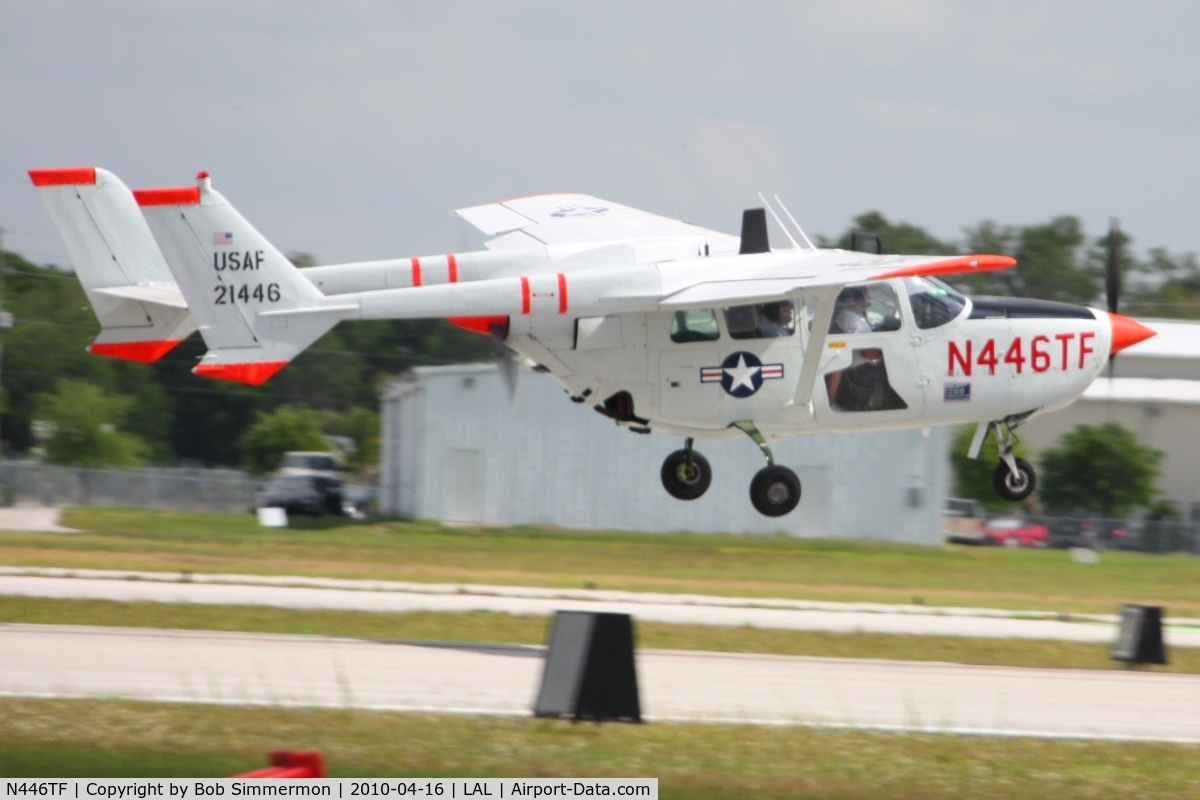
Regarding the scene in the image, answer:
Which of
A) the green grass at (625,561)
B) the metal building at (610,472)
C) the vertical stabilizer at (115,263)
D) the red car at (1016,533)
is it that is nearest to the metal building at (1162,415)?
the red car at (1016,533)

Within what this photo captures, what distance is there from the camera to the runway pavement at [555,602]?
79.1 ft

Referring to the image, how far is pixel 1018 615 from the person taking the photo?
91.2 ft

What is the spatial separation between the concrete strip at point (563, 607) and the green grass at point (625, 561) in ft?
12.2

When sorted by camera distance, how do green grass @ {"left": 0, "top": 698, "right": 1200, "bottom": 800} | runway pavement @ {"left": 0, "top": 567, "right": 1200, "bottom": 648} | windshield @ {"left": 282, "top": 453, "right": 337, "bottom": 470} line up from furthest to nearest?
windshield @ {"left": 282, "top": 453, "right": 337, "bottom": 470}, runway pavement @ {"left": 0, "top": 567, "right": 1200, "bottom": 648}, green grass @ {"left": 0, "top": 698, "right": 1200, "bottom": 800}

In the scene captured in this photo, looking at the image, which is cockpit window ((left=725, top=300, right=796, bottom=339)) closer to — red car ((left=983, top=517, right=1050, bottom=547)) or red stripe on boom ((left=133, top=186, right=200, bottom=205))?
red stripe on boom ((left=133, top=186, right=200, bottom=205))

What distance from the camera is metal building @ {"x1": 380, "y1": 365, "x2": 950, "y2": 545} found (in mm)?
46062

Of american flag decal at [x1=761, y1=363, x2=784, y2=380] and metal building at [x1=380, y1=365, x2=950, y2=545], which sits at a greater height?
american flag decal at [x1=761, y1=363, x2=784, y2=380]

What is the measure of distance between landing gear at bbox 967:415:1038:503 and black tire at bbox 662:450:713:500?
3.71 m

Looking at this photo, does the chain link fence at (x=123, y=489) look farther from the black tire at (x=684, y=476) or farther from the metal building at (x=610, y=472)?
the black tire at (x=684, y=476)

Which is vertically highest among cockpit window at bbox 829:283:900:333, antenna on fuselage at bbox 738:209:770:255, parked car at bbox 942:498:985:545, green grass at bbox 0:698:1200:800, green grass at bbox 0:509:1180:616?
antenna on fuselage at bbox 738:209:770:255

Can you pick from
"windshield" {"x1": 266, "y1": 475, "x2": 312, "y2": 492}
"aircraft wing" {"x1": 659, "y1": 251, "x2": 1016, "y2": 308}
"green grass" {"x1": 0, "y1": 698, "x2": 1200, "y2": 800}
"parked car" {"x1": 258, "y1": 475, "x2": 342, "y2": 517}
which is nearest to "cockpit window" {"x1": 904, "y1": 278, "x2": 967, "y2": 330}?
"aircraft wing" {"x1": 659, "y1": 251, "x2": 1016, "y2": 308}

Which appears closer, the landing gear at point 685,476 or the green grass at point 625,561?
the landing gear at point 685,476

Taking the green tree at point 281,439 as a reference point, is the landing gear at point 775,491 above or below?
above

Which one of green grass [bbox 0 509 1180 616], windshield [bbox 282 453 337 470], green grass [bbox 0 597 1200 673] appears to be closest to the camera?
green grass [bbox 0 597 1200 673]
